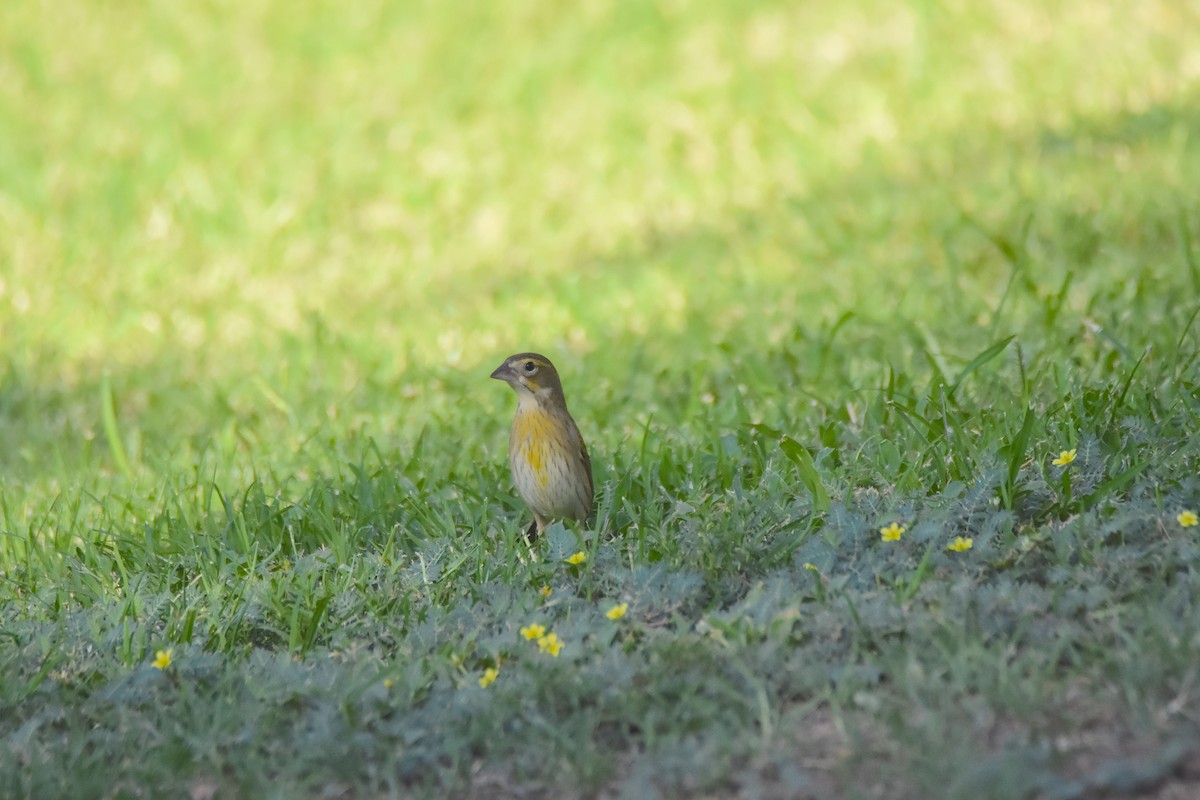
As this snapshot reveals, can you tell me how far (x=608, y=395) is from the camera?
6.30 m

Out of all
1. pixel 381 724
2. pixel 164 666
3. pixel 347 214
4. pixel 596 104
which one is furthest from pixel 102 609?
pixel 596 104

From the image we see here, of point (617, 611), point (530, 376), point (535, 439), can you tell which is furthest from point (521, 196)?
point (617, 611)

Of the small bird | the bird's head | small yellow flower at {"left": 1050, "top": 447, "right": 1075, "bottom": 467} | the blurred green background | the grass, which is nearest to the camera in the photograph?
the grass

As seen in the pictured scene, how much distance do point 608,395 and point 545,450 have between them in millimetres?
1725

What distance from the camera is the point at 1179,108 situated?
8867 millimetres

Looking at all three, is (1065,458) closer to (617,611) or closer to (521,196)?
(617,611)

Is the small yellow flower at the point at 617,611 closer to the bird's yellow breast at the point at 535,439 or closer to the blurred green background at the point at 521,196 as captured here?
the bird's yellow breast at the point at 535,439

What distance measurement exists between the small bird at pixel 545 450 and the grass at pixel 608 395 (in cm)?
14

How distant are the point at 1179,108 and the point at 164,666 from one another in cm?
729

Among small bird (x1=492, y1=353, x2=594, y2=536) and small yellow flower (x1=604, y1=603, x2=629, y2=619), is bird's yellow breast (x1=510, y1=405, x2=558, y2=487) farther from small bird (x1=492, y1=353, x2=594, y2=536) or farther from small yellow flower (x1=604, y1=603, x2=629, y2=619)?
small yellow flower (x1=604, y1=603, x2=629, y2=619)

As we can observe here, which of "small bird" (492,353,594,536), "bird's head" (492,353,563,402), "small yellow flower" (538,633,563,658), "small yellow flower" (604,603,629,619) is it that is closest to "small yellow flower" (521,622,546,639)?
"small yellow flower" (538,633,563,658)

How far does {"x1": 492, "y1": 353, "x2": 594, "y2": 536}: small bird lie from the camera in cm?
459

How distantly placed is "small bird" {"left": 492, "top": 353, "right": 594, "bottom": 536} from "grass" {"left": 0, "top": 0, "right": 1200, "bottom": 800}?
0.47ft

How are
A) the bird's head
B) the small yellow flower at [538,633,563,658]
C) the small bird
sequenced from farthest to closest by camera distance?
1. the bird's head
2. the small bird
3. the small yellow flower at [538,633,563,658]
